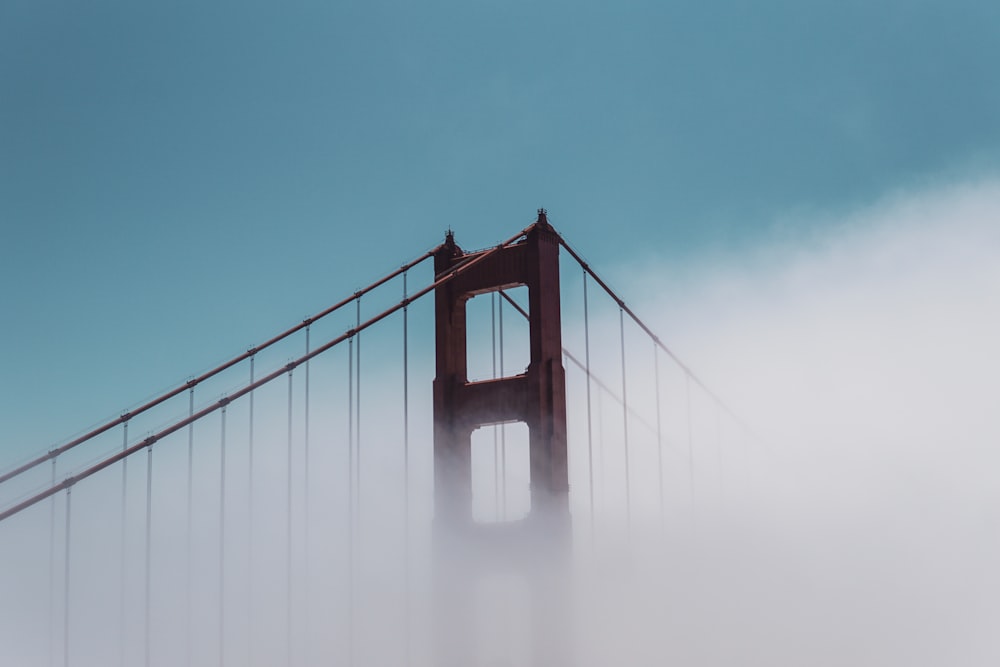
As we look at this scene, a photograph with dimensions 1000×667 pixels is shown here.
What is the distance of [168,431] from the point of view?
29.0m

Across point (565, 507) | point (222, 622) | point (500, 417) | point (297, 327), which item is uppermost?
point (297, 327)

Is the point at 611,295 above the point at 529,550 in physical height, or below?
above

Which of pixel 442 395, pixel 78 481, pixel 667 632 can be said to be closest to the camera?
pixel 78 481

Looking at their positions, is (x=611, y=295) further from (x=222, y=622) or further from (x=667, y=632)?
(x=222, y=622)

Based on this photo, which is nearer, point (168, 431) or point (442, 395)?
point (168, 431)

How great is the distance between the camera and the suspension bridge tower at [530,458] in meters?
30.9

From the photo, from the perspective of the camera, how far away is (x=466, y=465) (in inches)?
1300

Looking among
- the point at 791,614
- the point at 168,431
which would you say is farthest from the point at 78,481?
the point at 791,614

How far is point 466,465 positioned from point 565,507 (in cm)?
297

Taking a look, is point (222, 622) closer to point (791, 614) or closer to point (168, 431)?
point (168, 431)

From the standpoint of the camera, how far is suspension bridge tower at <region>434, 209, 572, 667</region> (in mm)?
30906

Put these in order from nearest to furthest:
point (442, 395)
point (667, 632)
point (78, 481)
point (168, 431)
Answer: point (78, 481) < point (168, 431) < point (442, 395) < point (667, 632)

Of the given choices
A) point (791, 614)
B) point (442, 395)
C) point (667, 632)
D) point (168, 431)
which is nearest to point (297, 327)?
point (442, 395)

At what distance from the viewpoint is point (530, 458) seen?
102 feet
